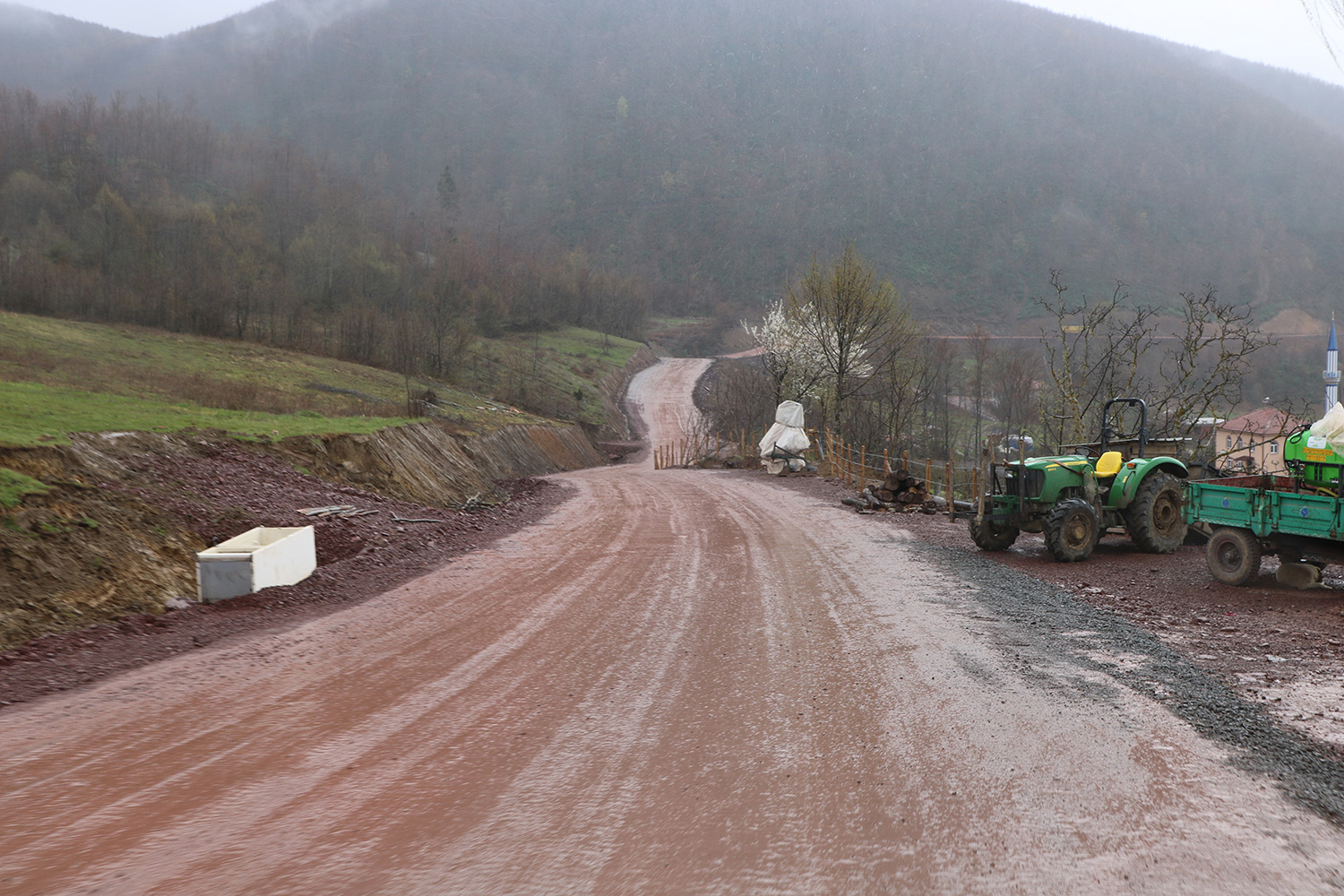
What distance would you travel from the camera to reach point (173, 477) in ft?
33.4

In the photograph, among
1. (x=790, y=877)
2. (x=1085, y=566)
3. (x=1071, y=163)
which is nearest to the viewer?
(x=790, y=877)

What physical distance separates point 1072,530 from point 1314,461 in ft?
9.91

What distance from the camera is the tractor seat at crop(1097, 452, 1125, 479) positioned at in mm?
12445

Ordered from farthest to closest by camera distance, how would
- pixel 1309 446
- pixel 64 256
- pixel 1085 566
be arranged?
1. pixel 64 256
2. pixel 1085 566
3. pixel 1309 446

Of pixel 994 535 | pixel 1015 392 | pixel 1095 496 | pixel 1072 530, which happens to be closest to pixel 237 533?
pixel 994 535

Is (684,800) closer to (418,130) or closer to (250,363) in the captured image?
(250,363)

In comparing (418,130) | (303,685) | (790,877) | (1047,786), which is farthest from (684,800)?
(418,130)

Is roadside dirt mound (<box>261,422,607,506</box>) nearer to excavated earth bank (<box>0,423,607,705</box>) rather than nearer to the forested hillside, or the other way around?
excavated earth bank (<box>0,423,607,705</box>)

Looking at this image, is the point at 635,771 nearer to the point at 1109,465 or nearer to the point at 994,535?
the point at 994,535

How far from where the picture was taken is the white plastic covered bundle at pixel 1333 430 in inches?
357

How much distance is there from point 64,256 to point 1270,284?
477ft

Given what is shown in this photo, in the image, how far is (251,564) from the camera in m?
8.32

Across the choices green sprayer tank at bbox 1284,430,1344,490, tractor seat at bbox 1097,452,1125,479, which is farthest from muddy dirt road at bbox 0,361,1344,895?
tractor seat at bbox 1097,452,1125,479

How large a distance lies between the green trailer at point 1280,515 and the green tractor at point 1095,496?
1886 millimetres
